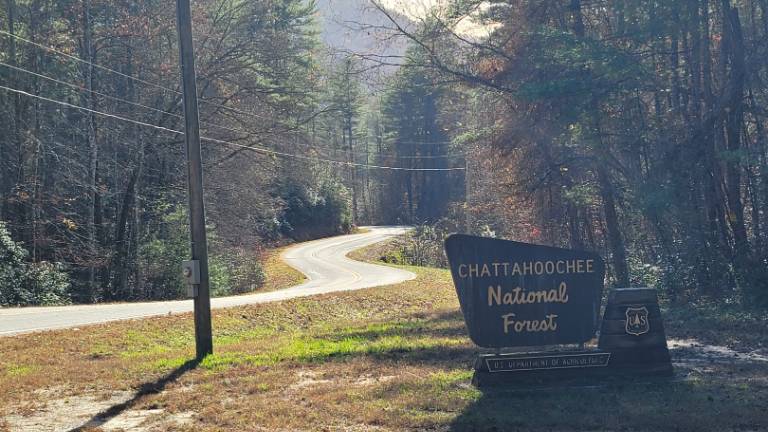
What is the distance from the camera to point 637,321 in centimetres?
877

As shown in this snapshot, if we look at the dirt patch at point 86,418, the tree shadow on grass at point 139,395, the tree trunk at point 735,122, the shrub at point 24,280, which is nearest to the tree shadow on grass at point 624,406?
the dirt patch at point 86,418

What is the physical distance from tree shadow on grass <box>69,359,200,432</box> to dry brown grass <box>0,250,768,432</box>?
4cm

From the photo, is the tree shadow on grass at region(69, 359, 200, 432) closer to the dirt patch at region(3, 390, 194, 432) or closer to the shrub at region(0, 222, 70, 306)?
the dirt patch at region(3, 390, 194, 432)

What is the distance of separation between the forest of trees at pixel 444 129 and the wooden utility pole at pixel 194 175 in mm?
8229

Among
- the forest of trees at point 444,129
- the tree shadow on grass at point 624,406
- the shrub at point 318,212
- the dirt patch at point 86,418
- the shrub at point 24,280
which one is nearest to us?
the tree shadow on grass at point 624,406

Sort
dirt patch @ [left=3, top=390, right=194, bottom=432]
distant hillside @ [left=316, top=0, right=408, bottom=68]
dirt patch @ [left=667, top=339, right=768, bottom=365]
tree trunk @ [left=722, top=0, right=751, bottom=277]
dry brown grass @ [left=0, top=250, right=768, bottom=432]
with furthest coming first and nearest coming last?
distant hillside @ [left=316, top=0, right=408, bottom=68] < tree trunk @ [left=722, top=0, right=751, bottom=277] < dirt patch @ [left=667, top=339, right=768, bottom=365] < dirt patch @ [left=3, top=390, right=194, bottom=432] < dry brown grass @ [left=0, top=250, right=768, bottom=432]

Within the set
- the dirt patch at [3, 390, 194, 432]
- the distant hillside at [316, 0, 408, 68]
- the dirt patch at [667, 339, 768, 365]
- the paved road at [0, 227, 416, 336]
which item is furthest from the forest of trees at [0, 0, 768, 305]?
the dirt patch at [3, 390, 194, 432]

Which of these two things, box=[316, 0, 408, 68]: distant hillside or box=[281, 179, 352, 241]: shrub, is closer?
box=[316, 0, 408, 68]: distant hillside

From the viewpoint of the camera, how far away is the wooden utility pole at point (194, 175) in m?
11.2

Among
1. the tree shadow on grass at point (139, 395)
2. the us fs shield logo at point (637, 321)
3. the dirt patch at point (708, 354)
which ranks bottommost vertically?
the dirt patch at point (708, 354)

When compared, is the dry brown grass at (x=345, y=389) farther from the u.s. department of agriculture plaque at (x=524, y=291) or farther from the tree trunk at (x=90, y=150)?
the tree trunk at (x=90, y=150)

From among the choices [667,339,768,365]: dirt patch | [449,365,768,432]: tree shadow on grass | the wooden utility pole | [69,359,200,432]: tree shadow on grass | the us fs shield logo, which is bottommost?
[667,339,768,365]: dirt patch

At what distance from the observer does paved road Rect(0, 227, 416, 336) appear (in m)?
17.3

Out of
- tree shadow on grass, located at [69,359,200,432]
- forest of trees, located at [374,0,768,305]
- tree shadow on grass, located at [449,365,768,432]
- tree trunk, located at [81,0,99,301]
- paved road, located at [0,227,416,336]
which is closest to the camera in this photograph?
tree shadow on grass, located at [449,365,768,432]
